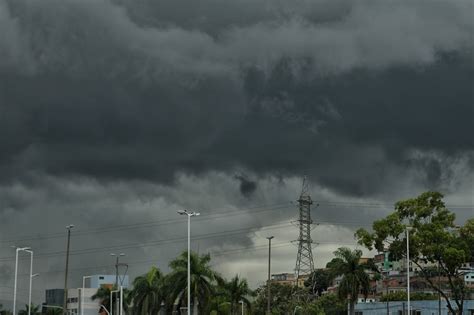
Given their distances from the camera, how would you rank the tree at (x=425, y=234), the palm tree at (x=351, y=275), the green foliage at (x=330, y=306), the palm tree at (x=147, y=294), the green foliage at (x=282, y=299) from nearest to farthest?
the tree at (x=425, y=234)
the palm tree at (x=351, y=275)
the palm tree at (x=147, y=294)
the green foliage at (x=282, y=299)
the green foliage at (x=330, y=306)

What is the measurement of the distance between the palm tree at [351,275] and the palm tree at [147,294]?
2498cm

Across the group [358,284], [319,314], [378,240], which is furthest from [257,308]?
[378,240]

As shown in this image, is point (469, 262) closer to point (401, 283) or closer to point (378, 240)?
point (378, 240)

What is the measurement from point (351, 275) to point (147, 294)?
30.2 m

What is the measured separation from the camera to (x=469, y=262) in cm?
7656

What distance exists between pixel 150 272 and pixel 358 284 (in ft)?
104

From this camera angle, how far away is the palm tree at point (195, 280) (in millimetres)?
85938

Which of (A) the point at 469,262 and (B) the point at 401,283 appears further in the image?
(B) the point at 401,283

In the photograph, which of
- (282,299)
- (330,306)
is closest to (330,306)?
(330,306)

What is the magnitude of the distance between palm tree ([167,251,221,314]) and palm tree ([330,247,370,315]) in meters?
18.3

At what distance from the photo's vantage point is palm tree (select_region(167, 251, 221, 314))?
85938mm

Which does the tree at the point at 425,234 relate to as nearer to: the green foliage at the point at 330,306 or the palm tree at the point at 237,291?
the palm tree at the point at 237,291

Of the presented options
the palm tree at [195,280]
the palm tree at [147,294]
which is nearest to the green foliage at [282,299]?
the palm tree at [147,294]

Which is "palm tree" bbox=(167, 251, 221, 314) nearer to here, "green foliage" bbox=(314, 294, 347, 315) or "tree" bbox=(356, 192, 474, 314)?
"tree" bbox=(356, 192, 474, 314)
